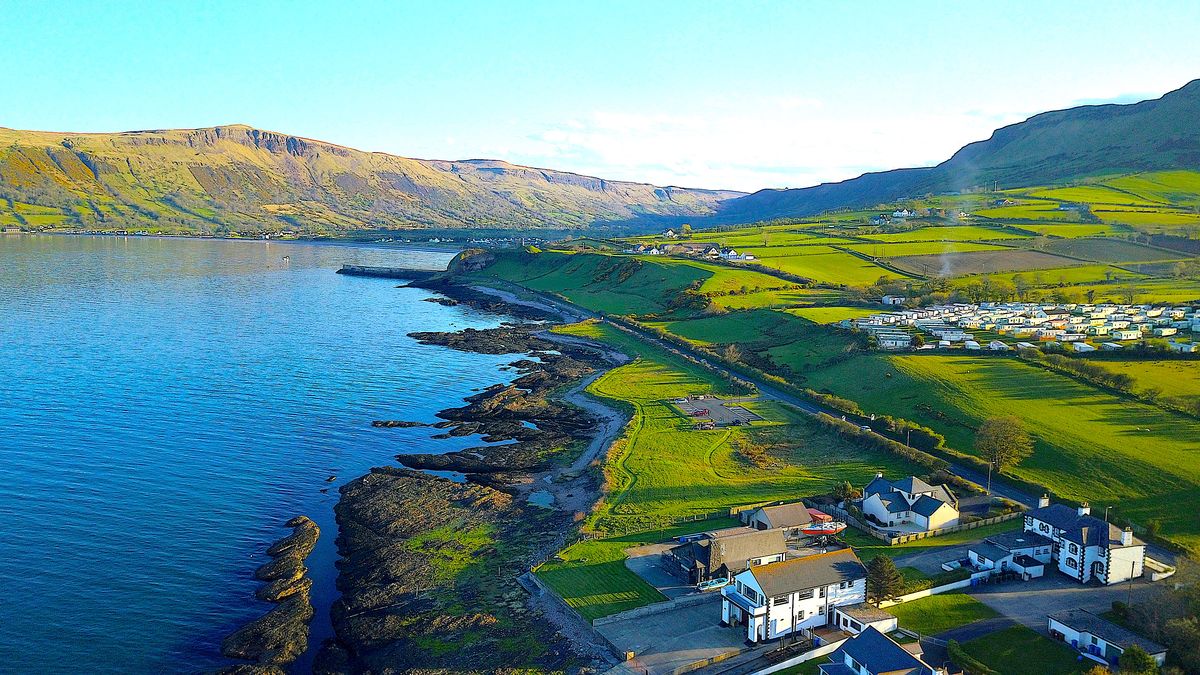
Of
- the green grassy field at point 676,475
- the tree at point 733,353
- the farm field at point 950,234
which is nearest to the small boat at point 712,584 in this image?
the green grassy field at point 676,475

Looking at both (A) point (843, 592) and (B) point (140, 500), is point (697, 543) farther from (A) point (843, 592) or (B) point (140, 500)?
(B) point (140, 500)

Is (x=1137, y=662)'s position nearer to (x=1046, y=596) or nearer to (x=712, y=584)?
(x=1046, y=596)

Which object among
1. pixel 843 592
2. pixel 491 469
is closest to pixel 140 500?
pixel 491 469

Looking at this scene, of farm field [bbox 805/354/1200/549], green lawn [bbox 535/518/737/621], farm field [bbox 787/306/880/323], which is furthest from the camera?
farm field [bbox 787/306/880/323]

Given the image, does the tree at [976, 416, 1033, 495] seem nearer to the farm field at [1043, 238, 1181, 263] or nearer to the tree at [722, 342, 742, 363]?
the tree at [722, 342, 742, 363]

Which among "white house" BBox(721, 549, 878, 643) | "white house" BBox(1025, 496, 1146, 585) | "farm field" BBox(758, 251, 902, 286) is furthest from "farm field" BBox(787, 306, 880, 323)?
"white house" BBox(721, 549, 878, 643)

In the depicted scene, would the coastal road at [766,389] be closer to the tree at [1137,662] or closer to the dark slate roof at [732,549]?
the dark slate roof at [732,549]

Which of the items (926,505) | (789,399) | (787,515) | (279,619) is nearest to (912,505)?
(926,505)
